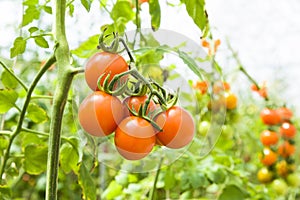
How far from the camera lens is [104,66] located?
535 mm

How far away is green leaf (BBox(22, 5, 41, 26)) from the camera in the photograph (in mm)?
743

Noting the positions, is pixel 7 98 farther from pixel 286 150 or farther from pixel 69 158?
pixel 286 150

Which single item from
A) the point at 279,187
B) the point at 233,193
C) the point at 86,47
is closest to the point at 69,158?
the point at 86,47

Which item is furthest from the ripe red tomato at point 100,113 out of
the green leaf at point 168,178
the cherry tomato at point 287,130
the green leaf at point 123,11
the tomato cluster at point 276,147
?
the cherry tomato at point 287,130

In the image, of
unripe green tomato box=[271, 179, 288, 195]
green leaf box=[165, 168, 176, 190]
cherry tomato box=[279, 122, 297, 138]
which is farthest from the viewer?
cherry tomato box=[279, 122, 297, 138]

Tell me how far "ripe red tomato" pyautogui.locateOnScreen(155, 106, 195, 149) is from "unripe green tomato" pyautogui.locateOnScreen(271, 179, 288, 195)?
137 centimetres

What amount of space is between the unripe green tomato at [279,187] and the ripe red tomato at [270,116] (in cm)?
21

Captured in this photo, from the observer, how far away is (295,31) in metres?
4.79

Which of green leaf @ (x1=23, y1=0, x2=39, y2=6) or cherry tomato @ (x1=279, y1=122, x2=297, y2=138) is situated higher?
green leaf @ (x1=23, y1=0, x2=39, y2=6)

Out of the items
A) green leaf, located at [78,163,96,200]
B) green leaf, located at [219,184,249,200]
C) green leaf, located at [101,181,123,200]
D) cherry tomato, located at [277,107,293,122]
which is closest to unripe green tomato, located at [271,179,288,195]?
cherry tomato, located at [277,107,293,122]

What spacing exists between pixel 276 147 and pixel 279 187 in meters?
0.21

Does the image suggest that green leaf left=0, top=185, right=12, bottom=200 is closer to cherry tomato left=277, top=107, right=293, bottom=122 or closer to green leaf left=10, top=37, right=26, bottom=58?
green leaf left=10, top=37, right=26, bottom=58

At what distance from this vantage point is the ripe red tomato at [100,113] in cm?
53

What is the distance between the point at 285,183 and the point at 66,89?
60.5 inches
